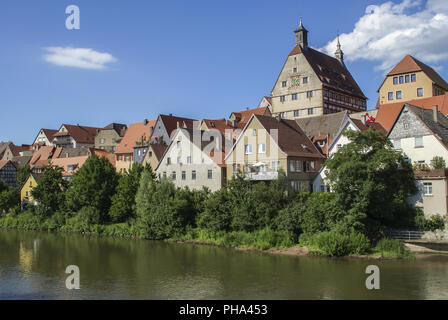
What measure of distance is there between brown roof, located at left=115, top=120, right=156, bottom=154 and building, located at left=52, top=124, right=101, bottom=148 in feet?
87.3

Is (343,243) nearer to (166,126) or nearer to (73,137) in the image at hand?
(166,126)

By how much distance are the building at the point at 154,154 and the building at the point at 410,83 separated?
28.5 metres

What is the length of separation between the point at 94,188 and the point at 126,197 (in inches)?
197

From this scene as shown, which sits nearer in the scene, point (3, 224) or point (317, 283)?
point (317, 283)

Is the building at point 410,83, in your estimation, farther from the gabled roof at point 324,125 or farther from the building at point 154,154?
the building at point 154,154

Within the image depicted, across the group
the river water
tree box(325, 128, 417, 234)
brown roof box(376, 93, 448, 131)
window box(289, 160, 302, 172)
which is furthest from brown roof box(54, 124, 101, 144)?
tree box(325, 128, 417, 234)

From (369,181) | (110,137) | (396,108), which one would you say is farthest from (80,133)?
(369,181)

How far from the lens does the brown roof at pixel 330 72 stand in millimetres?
58550

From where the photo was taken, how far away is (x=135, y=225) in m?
42.9

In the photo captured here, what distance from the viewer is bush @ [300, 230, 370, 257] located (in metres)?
29.8

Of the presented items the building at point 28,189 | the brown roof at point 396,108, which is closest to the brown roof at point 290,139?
the brown roof at point 396,108
